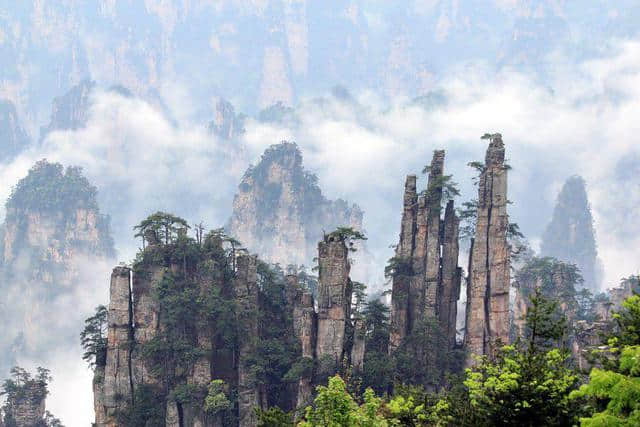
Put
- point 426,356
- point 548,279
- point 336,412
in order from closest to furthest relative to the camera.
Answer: point 336,412
point 426,356
point 548,279

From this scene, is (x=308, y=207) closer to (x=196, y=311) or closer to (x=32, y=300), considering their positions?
(x=32, y=300)

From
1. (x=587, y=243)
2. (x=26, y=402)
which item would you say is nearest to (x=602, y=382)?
(x=26, y=402)

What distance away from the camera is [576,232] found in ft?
529

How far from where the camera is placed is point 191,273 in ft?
187

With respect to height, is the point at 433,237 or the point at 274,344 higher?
the point at 433,237

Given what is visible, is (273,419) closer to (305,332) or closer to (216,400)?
(216,400)

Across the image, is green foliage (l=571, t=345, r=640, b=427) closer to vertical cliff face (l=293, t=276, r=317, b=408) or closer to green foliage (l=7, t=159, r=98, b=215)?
vertical cliff face (l=293, t=276, r=317, b=408)

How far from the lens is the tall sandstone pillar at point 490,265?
181ft

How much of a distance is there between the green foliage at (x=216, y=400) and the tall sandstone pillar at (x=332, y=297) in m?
6.41

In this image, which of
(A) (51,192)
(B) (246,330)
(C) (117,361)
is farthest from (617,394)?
(A) (51,192)

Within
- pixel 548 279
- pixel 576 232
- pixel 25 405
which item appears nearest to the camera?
pixel 25 405

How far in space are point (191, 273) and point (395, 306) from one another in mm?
14072

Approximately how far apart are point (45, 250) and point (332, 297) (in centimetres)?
10539

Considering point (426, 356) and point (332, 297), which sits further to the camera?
point (332, 297)
